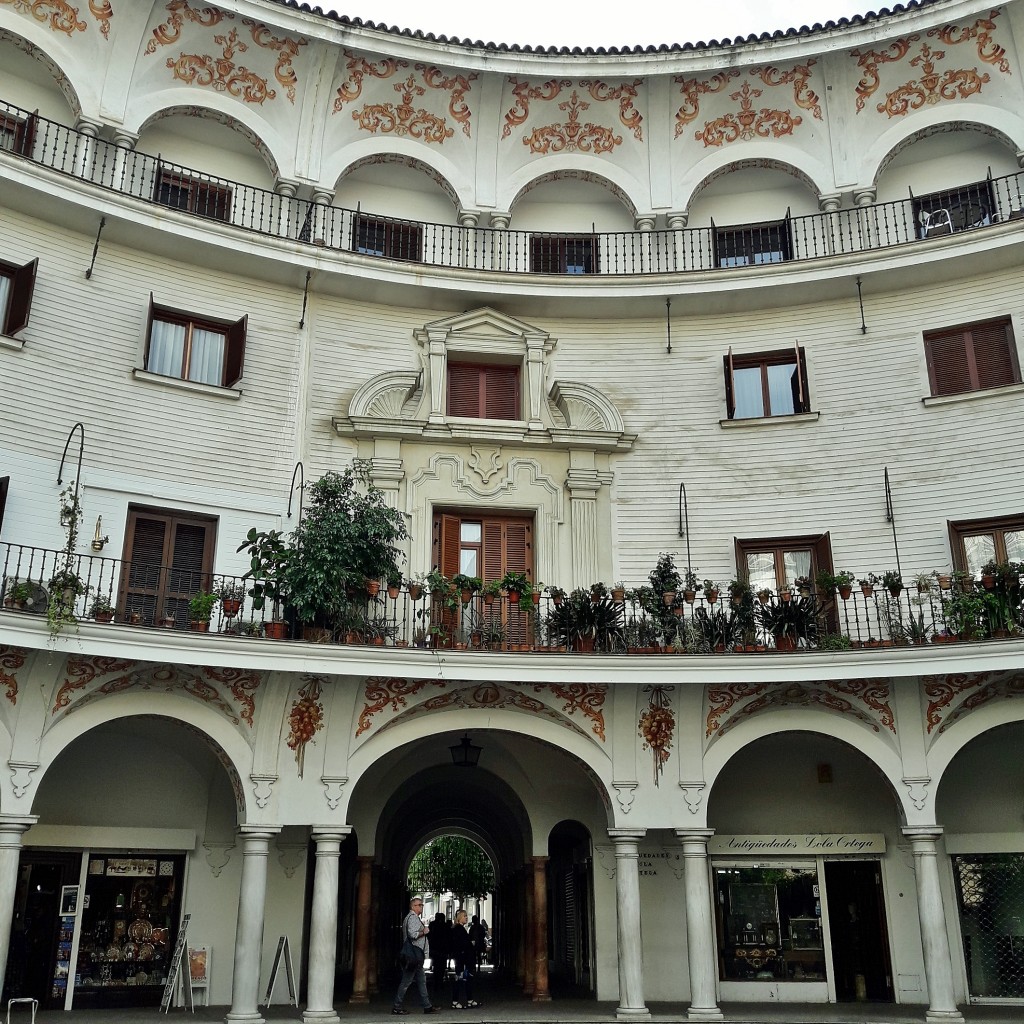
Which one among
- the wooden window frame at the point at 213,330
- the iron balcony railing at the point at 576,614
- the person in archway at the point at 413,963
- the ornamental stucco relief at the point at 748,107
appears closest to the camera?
the iron balcony railing at the point at 576,614

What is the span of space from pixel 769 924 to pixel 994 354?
32.7 ft

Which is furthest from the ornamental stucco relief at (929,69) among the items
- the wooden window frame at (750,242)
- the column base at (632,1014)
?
the column base at (632,1014)

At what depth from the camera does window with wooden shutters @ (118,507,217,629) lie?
16.9m

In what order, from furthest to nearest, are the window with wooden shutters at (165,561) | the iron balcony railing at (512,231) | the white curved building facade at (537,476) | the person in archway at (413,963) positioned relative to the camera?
the iron balcony railing at (512,231)
the window with wooden shutters at (165,561)
the person in archway at (413,963)
the white curved building facade at (537,476)

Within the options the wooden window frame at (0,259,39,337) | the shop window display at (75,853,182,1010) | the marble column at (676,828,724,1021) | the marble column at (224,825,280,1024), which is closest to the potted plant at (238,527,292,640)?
the marble column at (224,825,280,1024)

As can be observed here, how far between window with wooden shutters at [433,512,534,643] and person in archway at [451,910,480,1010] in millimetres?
6266

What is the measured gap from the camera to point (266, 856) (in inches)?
633

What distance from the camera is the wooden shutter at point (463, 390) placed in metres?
20.2

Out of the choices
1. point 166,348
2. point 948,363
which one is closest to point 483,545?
point 166,348

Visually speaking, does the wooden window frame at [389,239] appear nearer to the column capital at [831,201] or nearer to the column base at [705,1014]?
the column capital at [831,201]

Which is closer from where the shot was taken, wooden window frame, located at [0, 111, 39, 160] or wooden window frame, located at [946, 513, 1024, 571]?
wooden window frame, located at [946, 513, 1024, 571]

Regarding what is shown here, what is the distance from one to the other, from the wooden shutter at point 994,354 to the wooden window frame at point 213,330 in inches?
475

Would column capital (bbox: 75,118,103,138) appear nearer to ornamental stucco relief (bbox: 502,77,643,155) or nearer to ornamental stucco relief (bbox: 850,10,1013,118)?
ornamental stucco relief (bbox: 502,77,643,155)

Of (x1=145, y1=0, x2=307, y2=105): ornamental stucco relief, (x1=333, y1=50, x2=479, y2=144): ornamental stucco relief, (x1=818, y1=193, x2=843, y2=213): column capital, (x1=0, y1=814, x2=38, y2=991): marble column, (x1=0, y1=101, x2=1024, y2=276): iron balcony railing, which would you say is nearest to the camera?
(x1=0, y1=814, x2=38, y2=991): marble column
